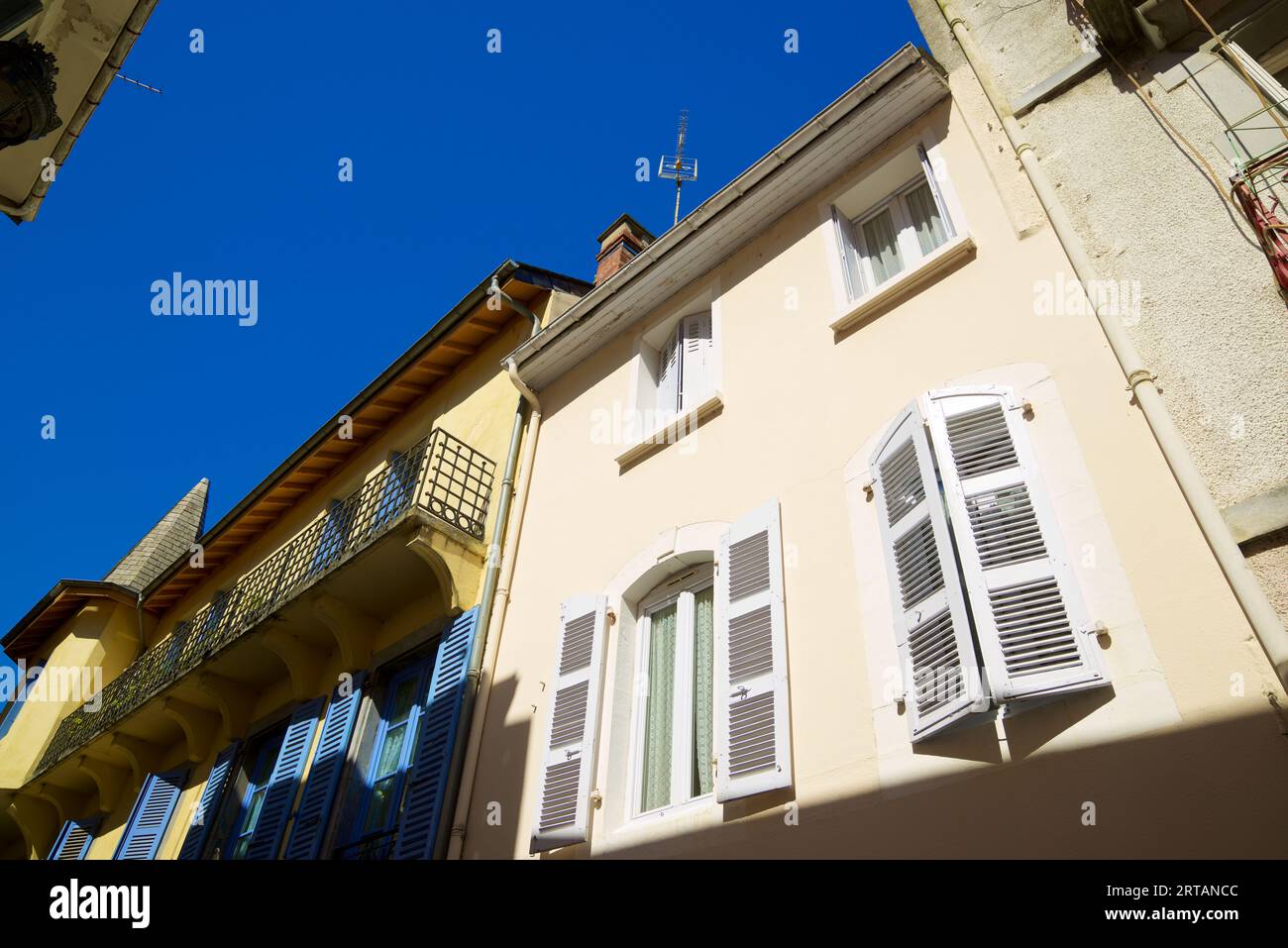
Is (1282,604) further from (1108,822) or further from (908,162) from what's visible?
(908,162)

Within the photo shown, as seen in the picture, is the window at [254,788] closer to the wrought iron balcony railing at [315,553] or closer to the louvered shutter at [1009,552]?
the wrought iron balcony railing at [315,553]

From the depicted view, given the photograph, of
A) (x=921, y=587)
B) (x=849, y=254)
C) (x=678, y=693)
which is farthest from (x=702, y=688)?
(x=849, y=254)

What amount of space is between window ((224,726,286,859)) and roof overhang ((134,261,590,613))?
428 cm

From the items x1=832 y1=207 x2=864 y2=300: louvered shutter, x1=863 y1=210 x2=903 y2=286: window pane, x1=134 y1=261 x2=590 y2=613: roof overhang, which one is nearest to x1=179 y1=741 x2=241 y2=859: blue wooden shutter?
x1=134 y1=261 x2=590 y2=613: roof overhang

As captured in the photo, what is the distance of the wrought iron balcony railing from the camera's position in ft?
31.0

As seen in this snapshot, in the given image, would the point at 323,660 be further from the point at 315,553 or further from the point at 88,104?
the point at 88,104

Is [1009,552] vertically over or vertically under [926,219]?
under

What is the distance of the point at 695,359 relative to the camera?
8828mm

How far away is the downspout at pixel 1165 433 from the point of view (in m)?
3.73

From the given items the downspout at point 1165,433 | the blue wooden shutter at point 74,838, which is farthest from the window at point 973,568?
the blue wooden shutter at point 74,838

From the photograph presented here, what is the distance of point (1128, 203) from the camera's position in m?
5.46

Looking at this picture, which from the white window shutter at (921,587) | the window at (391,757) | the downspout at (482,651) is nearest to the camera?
the white window shutter at (921,587)

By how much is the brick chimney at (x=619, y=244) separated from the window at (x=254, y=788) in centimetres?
682

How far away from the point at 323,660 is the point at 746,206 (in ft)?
22.3
